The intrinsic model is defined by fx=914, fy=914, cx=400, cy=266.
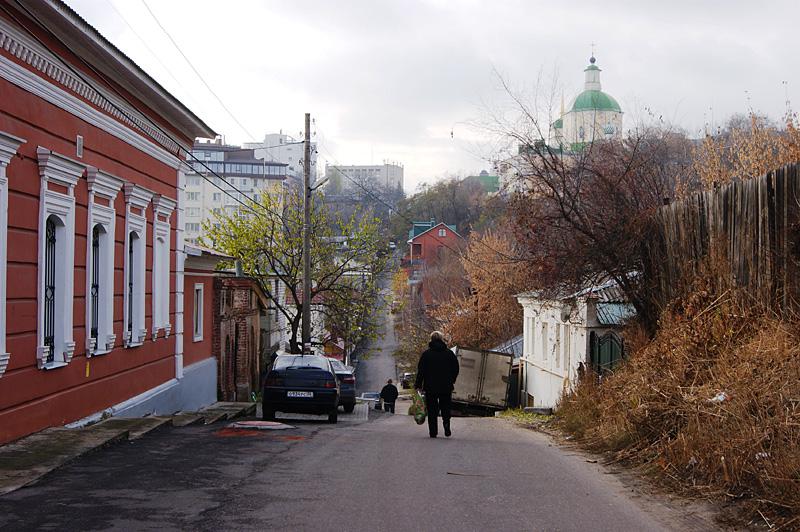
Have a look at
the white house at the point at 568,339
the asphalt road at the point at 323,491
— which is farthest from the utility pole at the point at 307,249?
the asphalt road at the point at 323,491

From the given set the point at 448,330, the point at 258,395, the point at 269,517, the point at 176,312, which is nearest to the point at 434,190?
the point at 448,330

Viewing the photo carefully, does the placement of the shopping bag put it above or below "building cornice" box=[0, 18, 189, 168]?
below

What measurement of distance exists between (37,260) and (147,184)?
6.16 meters

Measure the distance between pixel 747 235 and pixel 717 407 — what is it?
3.39 m

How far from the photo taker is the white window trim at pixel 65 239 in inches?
456

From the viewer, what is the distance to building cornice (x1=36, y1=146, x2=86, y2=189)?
455 inches

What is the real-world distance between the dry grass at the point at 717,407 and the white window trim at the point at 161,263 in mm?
8924

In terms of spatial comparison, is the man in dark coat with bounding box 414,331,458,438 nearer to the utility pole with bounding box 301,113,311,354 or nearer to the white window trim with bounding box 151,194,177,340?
the white window trim with bounding box 151,194,177,340

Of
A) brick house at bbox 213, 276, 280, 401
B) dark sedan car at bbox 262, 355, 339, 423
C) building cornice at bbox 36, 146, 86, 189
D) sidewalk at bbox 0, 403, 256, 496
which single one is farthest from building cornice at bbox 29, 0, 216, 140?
brick house at bbox 213, 276, 280, 401

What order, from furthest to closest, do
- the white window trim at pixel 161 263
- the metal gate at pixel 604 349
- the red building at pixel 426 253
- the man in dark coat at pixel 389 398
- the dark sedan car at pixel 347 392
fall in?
the red building at pixel 426 253 → the man in dark coat at pixel 389 398 → the dark sedan car at pixel 347 392 → the metal gate at pixel 604 349 → the white window trim at pixel 161 263

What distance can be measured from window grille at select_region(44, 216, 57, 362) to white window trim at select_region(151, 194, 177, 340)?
215 inches

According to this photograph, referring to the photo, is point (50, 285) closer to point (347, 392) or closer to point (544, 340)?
point (347, 392)

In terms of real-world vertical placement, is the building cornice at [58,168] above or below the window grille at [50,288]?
above

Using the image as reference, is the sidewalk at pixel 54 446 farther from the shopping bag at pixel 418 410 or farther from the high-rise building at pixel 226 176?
the high-rise building at pixel 226 176
